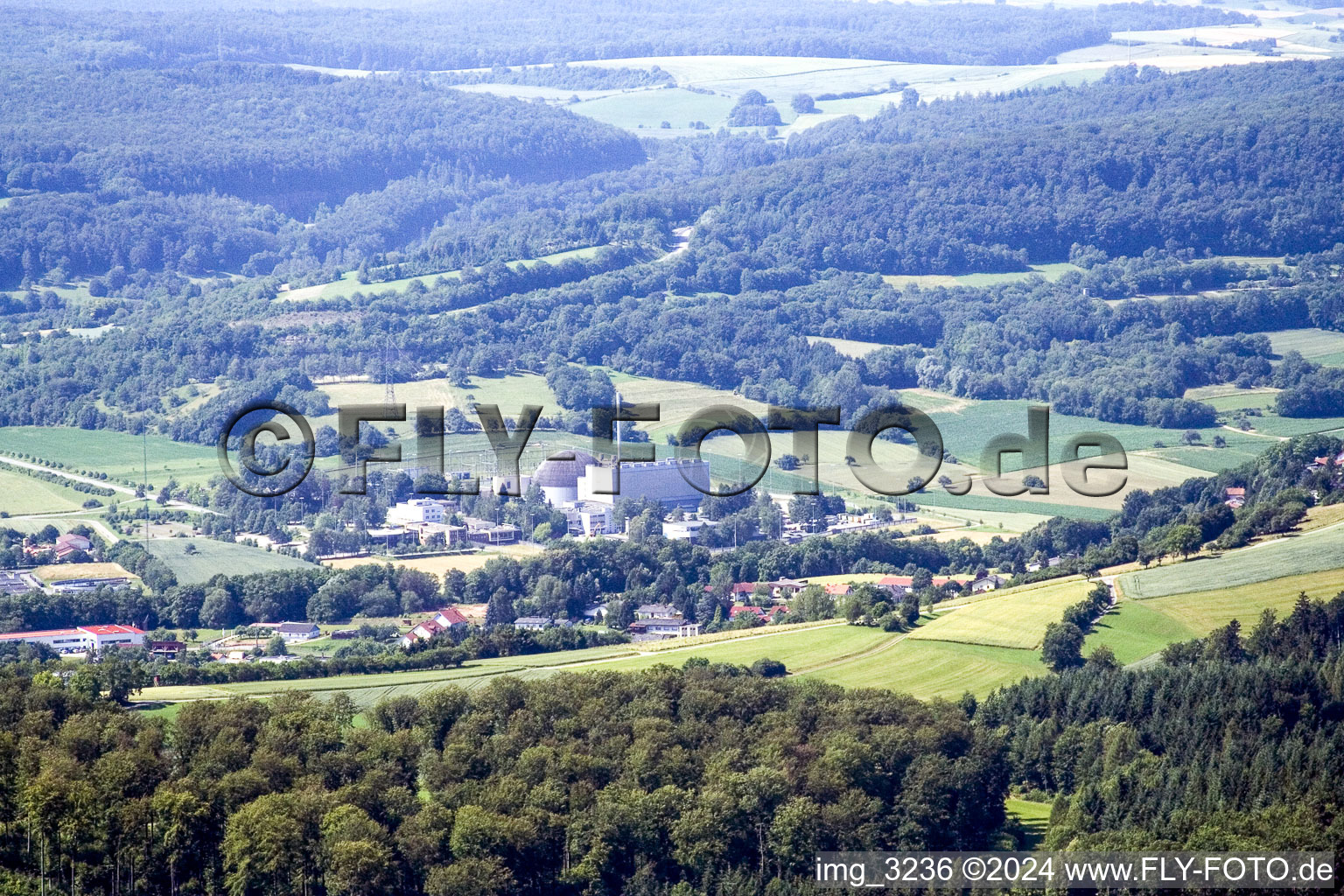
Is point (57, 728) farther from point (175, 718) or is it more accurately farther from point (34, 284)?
point (34, 284)

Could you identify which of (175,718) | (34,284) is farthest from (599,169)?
(175,718)

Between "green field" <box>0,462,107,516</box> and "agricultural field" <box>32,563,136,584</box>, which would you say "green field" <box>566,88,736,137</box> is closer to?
"green field" <box>0,462,107,516</box>

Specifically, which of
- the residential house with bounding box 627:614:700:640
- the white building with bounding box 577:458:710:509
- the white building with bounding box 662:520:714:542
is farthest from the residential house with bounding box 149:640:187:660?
the white building with bounding box 577:458:710:509

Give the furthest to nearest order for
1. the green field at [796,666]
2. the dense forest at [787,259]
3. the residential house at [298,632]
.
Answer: the dense forest at [787,259], the residential house at [298,632], the green field at [796,666]

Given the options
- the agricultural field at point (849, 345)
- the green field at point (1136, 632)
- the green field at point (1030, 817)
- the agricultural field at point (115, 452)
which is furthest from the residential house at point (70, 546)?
the agricultural field at point (849, 345)

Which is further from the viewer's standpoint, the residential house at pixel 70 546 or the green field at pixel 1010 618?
the residential house at pixel 70 546

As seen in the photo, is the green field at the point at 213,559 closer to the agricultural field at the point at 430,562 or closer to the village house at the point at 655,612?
the agricultural field at the point at 430,562

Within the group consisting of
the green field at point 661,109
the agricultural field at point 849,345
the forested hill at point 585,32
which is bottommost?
the agricultural field at point 849,345

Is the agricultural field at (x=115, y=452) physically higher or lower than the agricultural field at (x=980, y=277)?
lower
